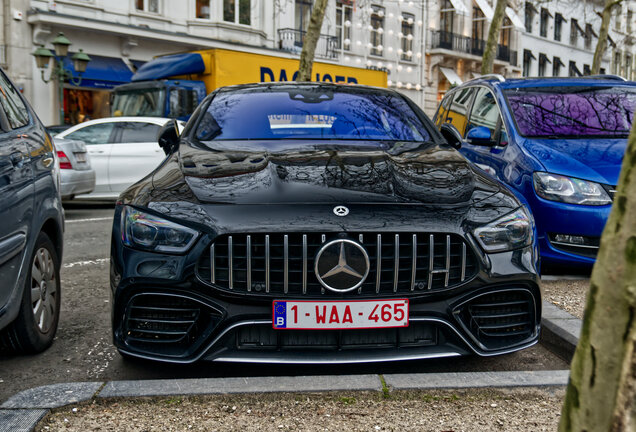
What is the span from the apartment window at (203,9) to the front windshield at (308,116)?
22.8 meters

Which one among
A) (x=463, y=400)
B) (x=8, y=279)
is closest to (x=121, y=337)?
(x=8, y=279)

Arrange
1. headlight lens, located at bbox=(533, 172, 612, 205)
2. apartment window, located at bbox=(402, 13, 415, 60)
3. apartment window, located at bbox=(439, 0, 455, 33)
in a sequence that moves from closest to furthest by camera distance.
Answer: headlight lens, located at bbox=(533, 172, 612, 205) → apartment window, located at bbox=(402, 13, 415, 60) → apartment window, located at bbox=(439, 0, 455, 33)

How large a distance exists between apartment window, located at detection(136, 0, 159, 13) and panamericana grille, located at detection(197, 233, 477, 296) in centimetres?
2372

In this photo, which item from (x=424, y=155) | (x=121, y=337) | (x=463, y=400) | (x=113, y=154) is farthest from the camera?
(x=113, y=154)

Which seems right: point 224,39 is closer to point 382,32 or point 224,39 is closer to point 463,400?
point 382,32

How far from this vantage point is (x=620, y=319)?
1.30 meters

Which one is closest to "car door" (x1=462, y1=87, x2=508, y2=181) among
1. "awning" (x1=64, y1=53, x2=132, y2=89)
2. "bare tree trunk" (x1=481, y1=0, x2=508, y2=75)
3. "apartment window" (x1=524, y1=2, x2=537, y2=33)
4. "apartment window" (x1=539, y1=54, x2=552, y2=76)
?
"bare tree trunk" (x1=481, y1=0, x2=508, y2=75)

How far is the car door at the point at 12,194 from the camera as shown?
3.15 meters

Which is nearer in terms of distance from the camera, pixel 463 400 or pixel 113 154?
pixel 463 400

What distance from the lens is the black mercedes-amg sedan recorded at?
116 inches

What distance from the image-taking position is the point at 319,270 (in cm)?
294

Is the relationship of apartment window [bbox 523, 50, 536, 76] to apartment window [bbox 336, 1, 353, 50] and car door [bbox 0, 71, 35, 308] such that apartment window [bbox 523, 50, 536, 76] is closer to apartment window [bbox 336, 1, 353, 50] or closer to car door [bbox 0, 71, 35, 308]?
apartment window [bbox 336, 1, 353, 50]

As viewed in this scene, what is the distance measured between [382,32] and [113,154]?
2386 cm

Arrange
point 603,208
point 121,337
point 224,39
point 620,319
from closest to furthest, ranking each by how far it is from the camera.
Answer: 1. point 620,319
2. point 121,337
3. point 603,208
4. point 224,39
